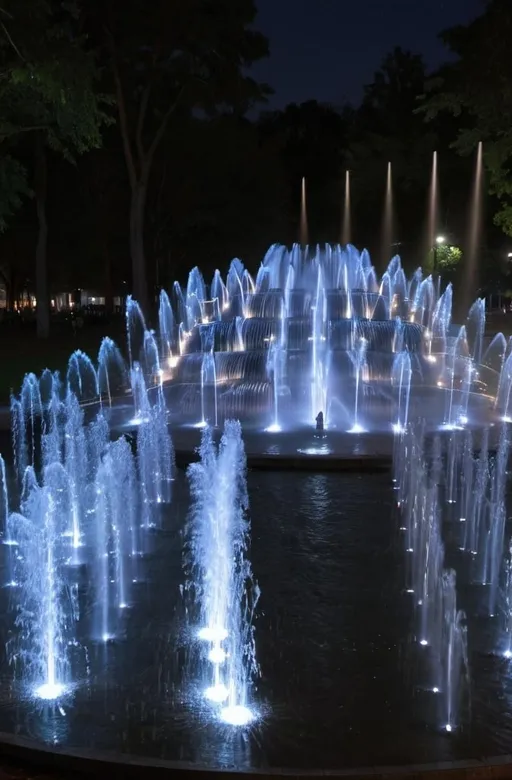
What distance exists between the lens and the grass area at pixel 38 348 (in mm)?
25652

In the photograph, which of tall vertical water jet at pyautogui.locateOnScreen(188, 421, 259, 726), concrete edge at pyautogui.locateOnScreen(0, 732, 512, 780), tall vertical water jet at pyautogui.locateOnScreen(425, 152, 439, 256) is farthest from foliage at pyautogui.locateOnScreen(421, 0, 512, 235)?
concrete edge at pyautogui.locateOnScreen(0, 732, 512, 780)

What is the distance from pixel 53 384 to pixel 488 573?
1812 centimetres

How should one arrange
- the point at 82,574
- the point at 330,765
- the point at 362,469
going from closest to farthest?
the point at 330,765, the point at 82,574, the point at 362,469

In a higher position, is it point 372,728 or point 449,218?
point 449,218

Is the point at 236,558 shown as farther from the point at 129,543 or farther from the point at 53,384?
the point at 53,384

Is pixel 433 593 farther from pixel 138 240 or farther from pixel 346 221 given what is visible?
pixel 346 221

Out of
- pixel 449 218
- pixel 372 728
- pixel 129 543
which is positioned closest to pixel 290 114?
pixel 449 218

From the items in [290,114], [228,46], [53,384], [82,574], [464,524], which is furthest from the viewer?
[290,114]

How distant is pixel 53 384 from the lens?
23.9 meters

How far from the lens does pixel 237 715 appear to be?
16.7 ft

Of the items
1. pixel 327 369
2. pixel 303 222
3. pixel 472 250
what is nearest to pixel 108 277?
pixel 303 222

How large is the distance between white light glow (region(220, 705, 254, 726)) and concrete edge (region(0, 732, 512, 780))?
0.59 metres

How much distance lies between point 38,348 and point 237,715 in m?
27.0

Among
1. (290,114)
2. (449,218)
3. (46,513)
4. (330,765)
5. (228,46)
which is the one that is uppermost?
(290,114)
